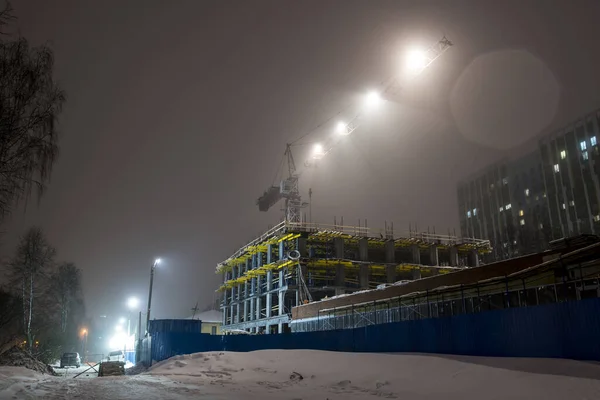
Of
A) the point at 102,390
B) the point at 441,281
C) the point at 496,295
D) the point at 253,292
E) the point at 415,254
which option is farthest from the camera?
the point at 253,292

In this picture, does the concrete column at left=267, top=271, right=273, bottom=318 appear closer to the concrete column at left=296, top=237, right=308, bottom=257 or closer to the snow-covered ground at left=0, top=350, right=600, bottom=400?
the concrete column at left=296, top=237, right=308, bottom=257

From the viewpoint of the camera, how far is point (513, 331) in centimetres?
1692

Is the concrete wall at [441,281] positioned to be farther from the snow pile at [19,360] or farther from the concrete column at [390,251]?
the snow pile at [19,360]

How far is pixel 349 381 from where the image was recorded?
17500 mm

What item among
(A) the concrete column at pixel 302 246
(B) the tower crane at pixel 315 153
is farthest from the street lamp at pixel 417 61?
(A) the concrete column at pixel 302 246

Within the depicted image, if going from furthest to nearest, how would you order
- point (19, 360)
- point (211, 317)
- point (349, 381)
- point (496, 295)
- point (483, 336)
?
1. point (211, 317)
2. point (496, 295)
3. point (19, 360)
4. point (483, 336)
5. point (349, 381)

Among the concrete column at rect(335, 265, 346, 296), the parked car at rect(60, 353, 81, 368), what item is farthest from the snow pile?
the concrete column at rect(335, 265, 346, 296)

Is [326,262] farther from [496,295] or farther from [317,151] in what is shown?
[317,151]

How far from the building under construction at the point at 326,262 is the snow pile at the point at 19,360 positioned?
3361 cm

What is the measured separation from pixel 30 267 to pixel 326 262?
107 ft

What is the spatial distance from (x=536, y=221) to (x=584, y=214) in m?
14.6

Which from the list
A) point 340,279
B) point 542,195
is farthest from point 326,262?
point 542,195

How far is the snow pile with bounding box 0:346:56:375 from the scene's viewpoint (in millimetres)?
22566

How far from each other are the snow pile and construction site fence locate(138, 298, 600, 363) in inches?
334
